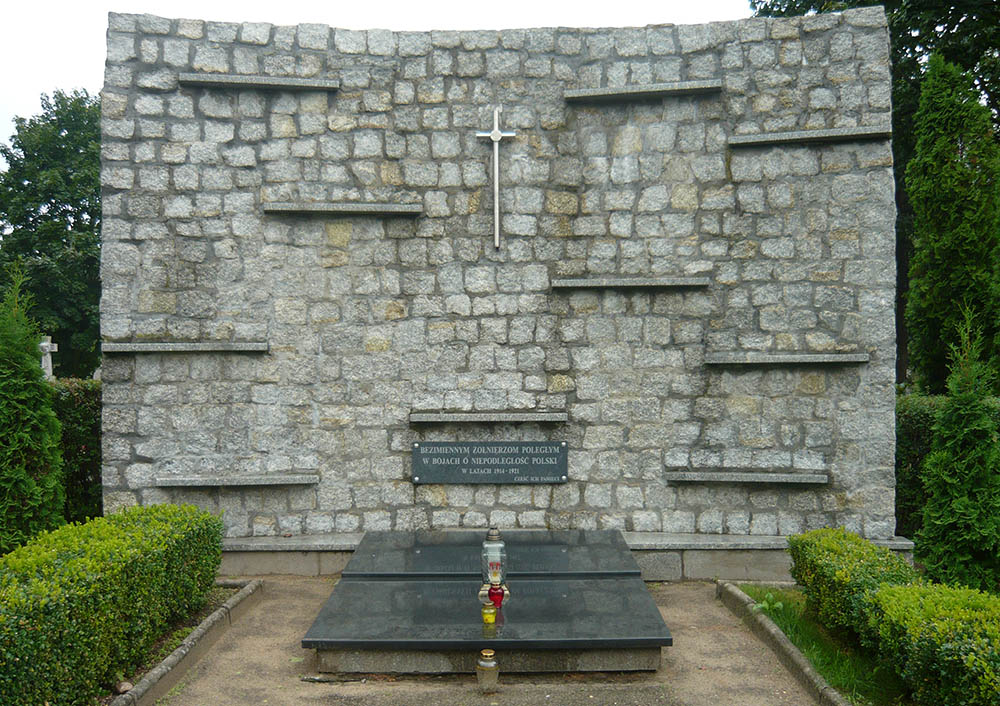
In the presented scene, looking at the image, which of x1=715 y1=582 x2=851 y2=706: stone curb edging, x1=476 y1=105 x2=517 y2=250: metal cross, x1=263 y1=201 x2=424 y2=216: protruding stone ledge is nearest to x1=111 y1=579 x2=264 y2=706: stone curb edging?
x1=263 y1=201 x2=424 y2=216: protruding stone ledge

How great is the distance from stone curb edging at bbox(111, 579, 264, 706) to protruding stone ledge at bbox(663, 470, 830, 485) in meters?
3.72

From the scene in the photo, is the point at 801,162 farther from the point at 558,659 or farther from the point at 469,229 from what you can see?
the point at 558,659

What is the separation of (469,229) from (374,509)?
2712 mm

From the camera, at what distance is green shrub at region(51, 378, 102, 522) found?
7.44 m

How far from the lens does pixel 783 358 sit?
657 centimetres

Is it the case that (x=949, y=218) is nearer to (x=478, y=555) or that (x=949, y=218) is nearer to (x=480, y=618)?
(x=478, y=555)

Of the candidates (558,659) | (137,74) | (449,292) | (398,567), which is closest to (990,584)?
(558,659)

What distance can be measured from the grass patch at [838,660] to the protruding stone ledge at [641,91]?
436 centimetres

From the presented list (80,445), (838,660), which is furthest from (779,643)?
(80,445)

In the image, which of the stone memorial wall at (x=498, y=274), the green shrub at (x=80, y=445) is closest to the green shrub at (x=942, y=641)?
the stone memorial wall at (x=498, y=274)

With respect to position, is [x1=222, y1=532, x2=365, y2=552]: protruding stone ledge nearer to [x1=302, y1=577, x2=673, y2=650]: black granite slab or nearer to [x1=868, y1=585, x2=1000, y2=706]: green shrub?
[x1=302, y1=577, x2=673, y2=650]: black granite slab

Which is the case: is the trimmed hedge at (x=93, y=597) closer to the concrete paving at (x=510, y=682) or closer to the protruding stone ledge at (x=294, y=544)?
the concrete paving at (x=510, y=682)

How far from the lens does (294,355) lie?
678cm

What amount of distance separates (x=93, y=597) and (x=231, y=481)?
263 cm
